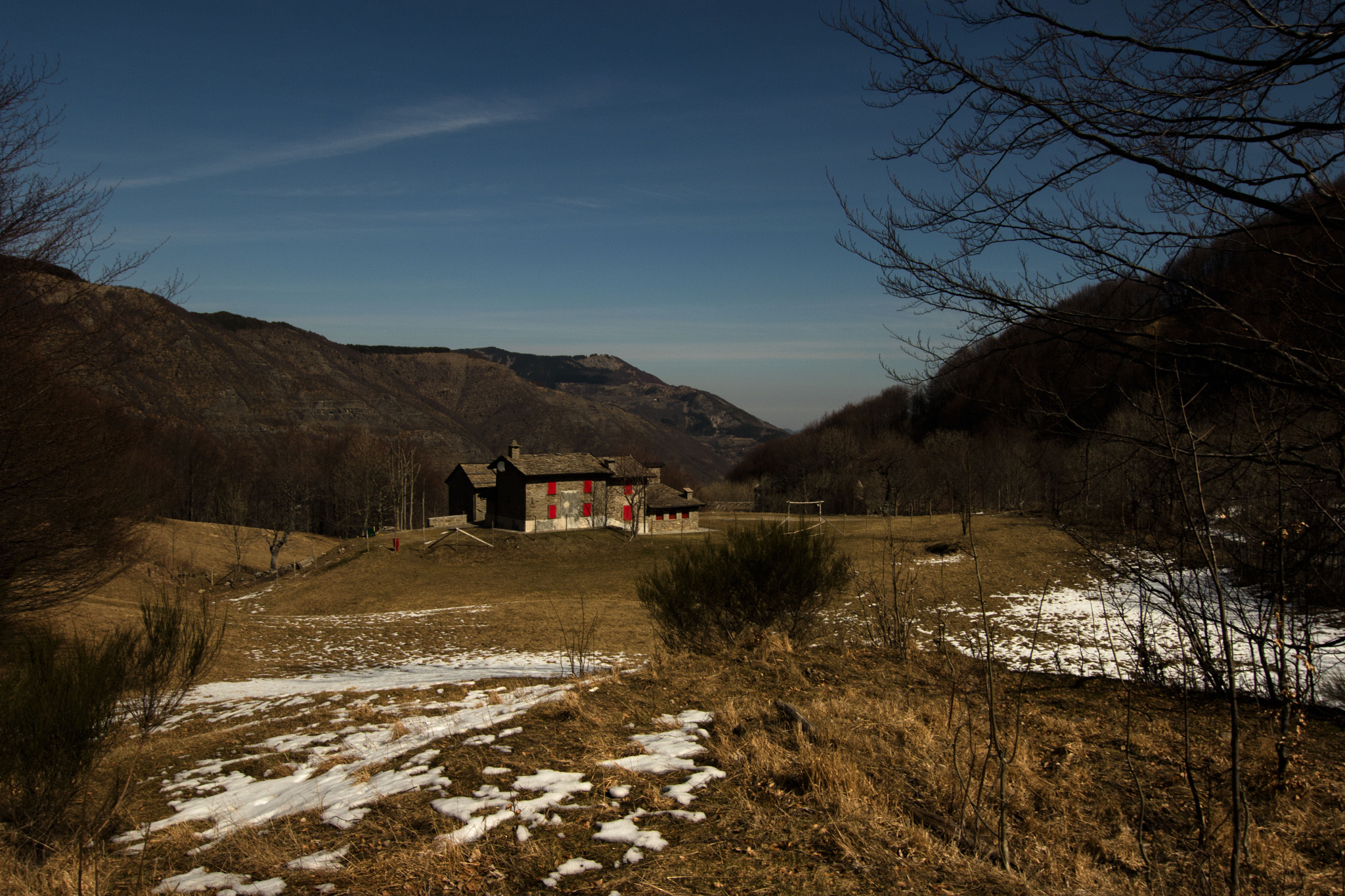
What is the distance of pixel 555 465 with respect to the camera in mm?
44844

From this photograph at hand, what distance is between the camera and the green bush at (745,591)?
405 inches

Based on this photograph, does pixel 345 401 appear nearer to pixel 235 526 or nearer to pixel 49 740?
pixel 235 526

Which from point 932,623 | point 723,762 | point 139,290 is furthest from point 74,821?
point 932,623

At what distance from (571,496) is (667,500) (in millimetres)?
7260

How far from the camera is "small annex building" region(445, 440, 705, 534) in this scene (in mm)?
43281

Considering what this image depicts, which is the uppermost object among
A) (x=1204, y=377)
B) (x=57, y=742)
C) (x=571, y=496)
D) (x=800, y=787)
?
(x=1204, y=377)

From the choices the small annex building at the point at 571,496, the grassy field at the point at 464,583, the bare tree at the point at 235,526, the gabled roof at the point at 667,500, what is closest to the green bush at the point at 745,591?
the grassy field at the point at 464,583

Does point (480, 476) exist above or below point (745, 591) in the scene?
above

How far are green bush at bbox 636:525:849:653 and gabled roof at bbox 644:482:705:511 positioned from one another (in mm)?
36473

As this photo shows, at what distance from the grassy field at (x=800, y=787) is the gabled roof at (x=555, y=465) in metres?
33.9

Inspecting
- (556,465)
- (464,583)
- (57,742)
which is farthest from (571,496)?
(57,742)

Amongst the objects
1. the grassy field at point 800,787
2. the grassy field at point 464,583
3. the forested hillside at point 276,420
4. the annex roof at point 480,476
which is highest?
the forested hillside at point 276,420

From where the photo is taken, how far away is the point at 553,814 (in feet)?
13.3

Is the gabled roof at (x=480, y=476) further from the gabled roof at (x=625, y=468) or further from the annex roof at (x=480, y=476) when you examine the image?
the gabled roof at (x=625, y=468)
